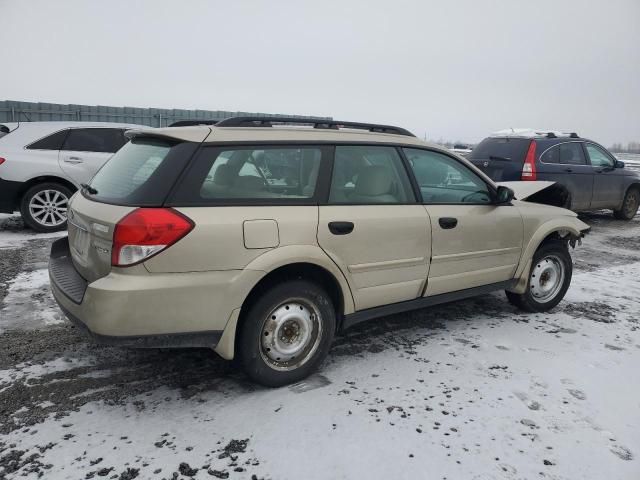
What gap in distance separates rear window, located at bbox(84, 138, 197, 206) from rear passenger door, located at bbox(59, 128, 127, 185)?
4.80 metres

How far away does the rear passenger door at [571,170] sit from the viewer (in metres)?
9.01

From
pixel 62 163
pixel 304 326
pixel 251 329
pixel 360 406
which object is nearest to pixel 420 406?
pixel 360 406

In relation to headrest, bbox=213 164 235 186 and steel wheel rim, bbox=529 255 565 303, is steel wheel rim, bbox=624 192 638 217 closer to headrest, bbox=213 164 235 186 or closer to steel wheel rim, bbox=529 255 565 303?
steel wheel rim, bbox=529 255 565 303

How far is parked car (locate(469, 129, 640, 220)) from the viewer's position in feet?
29.2

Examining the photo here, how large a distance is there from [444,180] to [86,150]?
622cm

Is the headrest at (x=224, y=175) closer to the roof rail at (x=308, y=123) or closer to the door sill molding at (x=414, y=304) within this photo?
the roof rail at (x=308, y=123)

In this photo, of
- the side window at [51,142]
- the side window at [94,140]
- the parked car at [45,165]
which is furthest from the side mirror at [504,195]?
the side window at [51,142]

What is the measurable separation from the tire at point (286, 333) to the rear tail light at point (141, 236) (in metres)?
0.67

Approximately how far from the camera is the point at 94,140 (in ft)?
26.6

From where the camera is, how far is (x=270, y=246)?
2994mm

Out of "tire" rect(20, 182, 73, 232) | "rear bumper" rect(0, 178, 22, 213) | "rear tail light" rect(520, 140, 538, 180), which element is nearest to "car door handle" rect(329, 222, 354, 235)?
"tire" rect(20, 182, 73, 232)

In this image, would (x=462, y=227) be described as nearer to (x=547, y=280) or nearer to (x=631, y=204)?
(x=547, y=280)

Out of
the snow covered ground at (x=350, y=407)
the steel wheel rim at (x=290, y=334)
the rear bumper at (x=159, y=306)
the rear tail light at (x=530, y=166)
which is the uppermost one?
the rear tail light at (x=530, y=166)

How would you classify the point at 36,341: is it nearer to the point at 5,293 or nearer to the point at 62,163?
the point at 5,293
